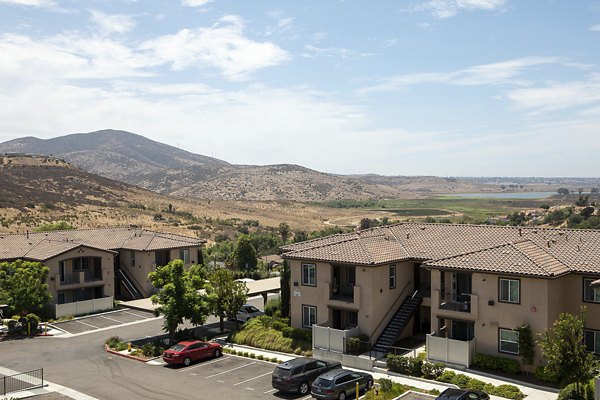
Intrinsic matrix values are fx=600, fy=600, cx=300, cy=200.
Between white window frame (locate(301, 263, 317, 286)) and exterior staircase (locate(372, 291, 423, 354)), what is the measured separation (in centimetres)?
520

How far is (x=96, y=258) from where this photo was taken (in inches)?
1965

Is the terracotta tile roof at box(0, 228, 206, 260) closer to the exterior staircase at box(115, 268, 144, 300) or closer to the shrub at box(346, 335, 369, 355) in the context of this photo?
the exterior staircase at box(115, 268, 144, 300)

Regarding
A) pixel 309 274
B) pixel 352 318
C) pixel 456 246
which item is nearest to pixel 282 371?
pixel 352 318

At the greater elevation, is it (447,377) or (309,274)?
(309,274)

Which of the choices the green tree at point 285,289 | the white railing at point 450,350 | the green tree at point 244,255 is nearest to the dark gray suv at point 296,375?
the white railing at point 450,350

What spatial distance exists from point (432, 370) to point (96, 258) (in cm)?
3142

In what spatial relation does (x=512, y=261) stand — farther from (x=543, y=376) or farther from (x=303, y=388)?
(x=303, y=388)

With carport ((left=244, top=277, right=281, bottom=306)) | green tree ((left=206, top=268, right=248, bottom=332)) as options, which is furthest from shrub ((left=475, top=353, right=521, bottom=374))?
carport ((left=244, top=277, right=281, bottom=306))

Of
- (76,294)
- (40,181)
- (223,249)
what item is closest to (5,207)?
(40,181)

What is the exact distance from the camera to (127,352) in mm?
36250

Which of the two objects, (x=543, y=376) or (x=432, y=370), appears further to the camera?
(x=432, y=370)

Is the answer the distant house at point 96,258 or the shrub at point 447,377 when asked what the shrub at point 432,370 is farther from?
the distant house at point 96,258

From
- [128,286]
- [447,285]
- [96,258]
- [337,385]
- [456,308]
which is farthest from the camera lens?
[128,286]

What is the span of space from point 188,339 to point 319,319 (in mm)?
8474
